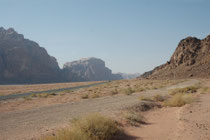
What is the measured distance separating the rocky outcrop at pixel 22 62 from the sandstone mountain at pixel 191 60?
114185 millimetres

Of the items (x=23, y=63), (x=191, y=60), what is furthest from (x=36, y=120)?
(x=23, y=63)

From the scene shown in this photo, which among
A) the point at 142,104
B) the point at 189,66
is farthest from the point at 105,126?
the point at 189,66

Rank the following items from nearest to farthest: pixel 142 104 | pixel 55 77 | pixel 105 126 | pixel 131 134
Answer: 1. pixel 105 126
2. pixel 131 134
3. pixel 142 104
4. pixel 55 77

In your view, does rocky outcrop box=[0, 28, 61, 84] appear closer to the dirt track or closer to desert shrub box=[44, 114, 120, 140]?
the dirt track

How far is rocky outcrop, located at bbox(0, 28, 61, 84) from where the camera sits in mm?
141000

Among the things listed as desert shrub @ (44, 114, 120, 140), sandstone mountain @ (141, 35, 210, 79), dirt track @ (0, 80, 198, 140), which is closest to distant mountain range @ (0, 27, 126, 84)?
sandstone mountain @ (141, 35, 210, 79)

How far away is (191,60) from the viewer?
70.4 metres

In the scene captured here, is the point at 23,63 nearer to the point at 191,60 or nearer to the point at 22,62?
the point at 22,62

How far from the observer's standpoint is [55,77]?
570 feet

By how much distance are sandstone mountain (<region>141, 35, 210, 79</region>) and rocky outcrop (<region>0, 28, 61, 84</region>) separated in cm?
11419

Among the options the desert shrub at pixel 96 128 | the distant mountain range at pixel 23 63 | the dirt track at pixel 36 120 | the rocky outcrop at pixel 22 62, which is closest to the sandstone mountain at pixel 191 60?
the dirt track at pixel 36 120

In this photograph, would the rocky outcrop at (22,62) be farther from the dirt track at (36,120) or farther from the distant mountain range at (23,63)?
the dirt track at (36,120)

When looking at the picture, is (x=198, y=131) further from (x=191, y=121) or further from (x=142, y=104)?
(x=142, y=104)

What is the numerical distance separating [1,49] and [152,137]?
568ft
